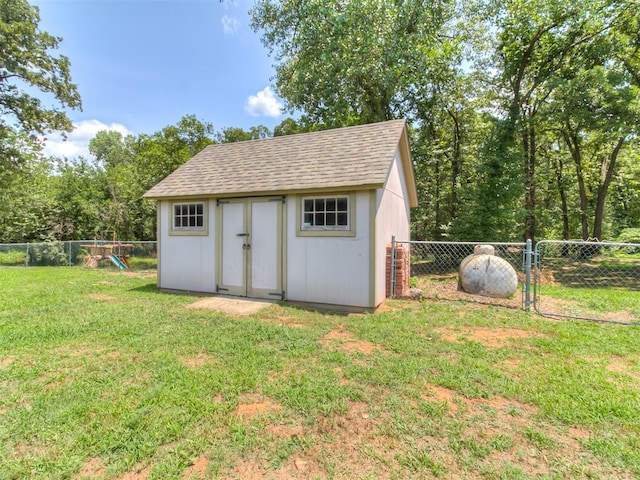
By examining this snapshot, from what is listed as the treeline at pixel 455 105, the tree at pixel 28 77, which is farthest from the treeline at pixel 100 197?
the tree at pixel 28 77

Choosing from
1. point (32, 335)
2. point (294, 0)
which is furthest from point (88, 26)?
point (32, 335)

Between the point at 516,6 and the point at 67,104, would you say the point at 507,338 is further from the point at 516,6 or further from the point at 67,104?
the point at 67,104

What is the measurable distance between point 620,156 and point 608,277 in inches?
406

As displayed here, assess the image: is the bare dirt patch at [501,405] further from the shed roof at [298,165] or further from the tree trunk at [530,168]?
the tree trunk at [530,168]

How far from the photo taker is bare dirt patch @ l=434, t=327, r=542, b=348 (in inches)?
167

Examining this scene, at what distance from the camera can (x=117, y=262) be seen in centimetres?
1305

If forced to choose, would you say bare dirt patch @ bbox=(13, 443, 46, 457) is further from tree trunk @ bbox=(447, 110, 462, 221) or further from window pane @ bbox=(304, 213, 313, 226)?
tree trunk @ bbox=(447, 110, 462, 221)

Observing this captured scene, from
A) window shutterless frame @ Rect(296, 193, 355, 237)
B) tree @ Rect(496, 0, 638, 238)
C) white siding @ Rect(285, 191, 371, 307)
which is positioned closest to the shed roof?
window shutterless frame @ Rect(296, 193, 355, 237)

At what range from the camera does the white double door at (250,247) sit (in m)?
6.54

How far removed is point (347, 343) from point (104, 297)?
6.12m

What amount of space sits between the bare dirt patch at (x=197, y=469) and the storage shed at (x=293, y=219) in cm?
400

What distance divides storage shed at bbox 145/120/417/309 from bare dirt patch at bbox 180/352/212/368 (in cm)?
280

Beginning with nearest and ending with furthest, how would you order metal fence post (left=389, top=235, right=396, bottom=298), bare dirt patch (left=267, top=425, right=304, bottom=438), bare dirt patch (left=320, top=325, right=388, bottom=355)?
bare dirt patch (left=267, top=425, right=304, bottom=438) → bare dirt patch (left=320, top=325, right=388, bottom=355) → metal fence post (left=389, top=235, right=396, bottom=298)

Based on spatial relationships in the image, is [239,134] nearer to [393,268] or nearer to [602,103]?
[393,268]
